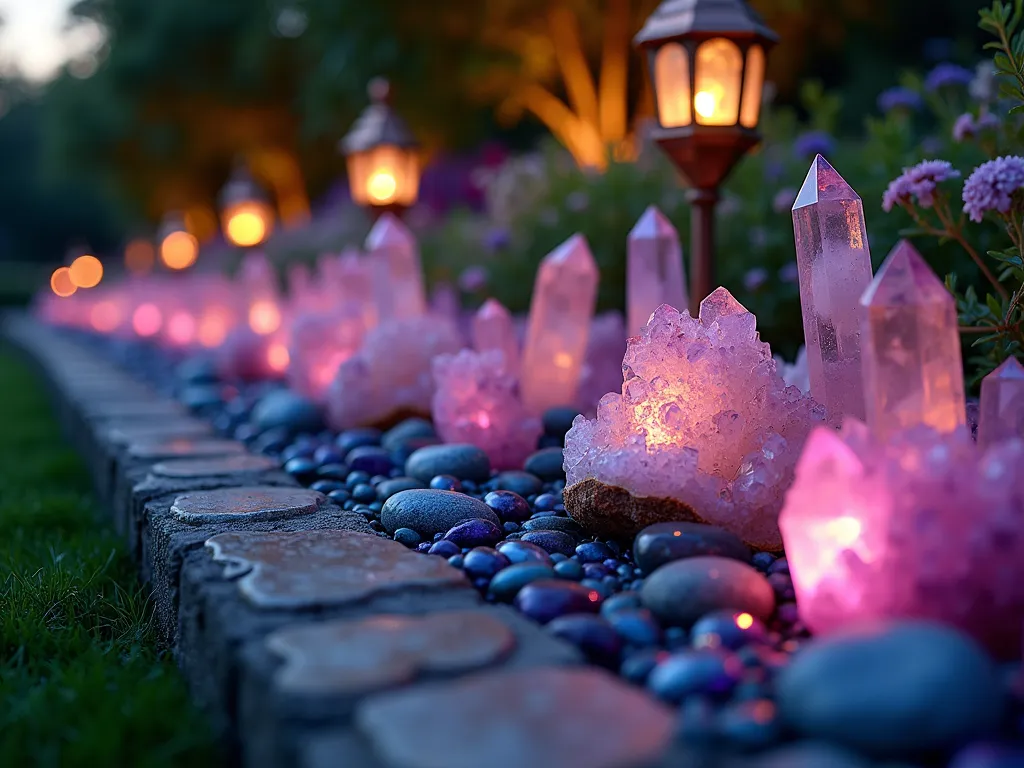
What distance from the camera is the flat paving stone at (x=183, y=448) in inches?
118

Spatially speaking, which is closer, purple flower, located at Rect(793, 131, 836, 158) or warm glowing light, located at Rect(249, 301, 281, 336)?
purple flower, located at Rect(793, 131, 836, 158)

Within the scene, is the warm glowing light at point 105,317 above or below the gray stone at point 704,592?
above

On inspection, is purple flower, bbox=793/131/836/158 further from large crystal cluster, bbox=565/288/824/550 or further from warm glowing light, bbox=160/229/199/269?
warm glowing light, bbox=160/229/199/269

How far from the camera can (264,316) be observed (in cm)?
577

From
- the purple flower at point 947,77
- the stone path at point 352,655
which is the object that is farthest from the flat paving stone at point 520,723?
the purple flower at point 947,77

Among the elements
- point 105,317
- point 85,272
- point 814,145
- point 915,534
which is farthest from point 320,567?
point 85,272

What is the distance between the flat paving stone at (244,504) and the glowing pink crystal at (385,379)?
3.19 feet

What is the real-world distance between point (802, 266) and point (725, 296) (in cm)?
18

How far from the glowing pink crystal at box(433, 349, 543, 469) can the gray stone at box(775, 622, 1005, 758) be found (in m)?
1.77

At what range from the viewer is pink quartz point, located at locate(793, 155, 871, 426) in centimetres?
205

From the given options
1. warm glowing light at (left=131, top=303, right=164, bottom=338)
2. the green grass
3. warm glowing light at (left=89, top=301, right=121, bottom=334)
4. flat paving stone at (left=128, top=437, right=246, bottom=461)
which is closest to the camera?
the green grass

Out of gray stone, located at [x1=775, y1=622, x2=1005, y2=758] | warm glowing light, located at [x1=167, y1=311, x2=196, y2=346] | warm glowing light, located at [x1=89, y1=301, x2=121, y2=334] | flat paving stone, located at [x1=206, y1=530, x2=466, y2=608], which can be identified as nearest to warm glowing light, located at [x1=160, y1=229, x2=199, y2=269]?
warm glowing light, located at [x1=89, y1=301, x2=121, y2=334]

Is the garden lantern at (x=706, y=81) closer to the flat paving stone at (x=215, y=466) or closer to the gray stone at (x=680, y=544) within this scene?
the gray stone at (x=680, y=544)

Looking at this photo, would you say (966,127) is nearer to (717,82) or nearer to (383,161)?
(717,82)
